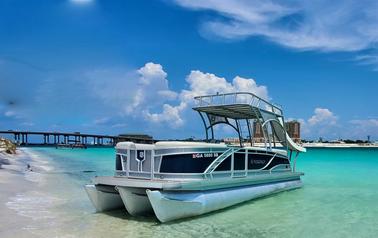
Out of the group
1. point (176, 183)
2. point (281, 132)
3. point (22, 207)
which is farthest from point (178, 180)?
point (281, 132)

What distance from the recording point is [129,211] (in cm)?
1211

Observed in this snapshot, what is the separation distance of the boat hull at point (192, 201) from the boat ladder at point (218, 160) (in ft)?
2.18

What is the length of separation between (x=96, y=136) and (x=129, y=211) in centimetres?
14796

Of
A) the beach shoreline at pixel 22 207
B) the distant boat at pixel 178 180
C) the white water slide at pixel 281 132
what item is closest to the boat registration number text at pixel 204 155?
the distant boat at pixel 178 180

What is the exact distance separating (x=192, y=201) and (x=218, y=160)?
6.79 feet

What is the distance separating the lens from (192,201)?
11953 mm

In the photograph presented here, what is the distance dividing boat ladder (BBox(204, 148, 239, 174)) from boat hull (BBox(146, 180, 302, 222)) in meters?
0.66

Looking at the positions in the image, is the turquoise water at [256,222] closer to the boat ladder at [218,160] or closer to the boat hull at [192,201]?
the boat hull at [192,201]

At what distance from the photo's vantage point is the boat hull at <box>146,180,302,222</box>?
36.5 feet

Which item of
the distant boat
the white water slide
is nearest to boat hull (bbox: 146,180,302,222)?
the distant boat

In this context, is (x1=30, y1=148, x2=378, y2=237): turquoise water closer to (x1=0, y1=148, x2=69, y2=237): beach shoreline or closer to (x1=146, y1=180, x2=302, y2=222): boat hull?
(x1=146, y1=180, x2=302, y2=222): boat hull

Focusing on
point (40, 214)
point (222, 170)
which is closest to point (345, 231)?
point (222, 170)

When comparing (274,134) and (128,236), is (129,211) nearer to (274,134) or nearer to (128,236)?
(128,236)

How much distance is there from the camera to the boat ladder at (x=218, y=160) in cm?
1311
